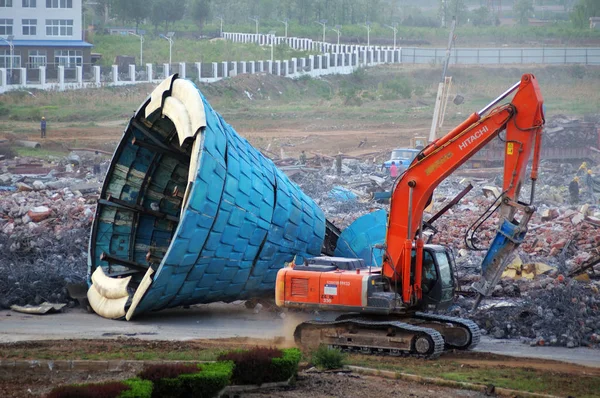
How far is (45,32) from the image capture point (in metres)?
70.4

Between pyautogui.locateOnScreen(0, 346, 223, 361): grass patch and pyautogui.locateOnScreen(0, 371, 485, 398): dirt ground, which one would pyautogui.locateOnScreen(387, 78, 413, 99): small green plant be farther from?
pyautogui.locateOnScreen(0, 371, 485, 398): dirt ground

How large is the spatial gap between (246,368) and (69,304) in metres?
7.80

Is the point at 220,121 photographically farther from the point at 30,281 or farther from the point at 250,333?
the point at 30,281

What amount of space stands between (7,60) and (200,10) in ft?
121

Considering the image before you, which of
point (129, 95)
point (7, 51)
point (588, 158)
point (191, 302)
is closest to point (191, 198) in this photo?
point (191, 302)

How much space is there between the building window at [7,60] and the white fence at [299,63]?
9.77 feet

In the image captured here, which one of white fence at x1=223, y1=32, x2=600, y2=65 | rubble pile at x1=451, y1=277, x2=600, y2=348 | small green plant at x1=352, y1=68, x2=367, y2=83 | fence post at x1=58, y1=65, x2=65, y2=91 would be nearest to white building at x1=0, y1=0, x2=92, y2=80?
fence post at x1=58, y1=65, x2=65, y2=91

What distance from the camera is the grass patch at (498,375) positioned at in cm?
1314

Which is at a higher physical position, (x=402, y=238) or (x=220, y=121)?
(x=220, y=121)

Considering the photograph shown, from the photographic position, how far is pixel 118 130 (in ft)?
173

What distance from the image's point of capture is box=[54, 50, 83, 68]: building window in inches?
2688

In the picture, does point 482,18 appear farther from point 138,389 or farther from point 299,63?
point 138,389

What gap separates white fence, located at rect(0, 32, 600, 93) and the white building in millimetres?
3021

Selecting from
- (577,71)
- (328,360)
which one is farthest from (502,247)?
(577,71)
